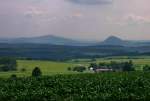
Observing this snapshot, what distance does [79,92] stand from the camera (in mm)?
Answer: 50719

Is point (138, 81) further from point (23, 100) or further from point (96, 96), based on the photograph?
point (23, 100)

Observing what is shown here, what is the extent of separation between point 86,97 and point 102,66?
110183mm

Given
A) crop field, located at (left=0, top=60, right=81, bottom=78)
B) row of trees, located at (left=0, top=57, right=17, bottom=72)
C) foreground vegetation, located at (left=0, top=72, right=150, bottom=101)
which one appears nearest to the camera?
foreground vegetation, located at (left=0, top=72, right=150, bottom=101)

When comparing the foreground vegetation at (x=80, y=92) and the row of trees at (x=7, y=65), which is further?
the row of trees at (x=7, y=65)

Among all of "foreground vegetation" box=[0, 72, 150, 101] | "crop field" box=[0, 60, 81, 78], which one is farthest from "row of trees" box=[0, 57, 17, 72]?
"foreground vegetation" box=[0, 72, 150, 101]

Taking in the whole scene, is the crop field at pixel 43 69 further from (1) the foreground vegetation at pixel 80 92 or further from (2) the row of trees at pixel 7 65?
(1) the foreground vegetation at pixel 80 92

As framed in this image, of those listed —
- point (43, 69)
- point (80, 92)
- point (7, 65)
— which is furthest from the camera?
point (7, 65)

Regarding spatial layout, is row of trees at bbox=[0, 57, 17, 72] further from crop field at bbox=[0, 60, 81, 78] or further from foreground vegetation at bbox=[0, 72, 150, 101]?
foreground vegetation at bbox=[0, 72, 150, 101]

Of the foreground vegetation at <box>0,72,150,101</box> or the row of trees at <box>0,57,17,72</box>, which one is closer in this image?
the foreground vegetation at <box>0,72,150,101</box>

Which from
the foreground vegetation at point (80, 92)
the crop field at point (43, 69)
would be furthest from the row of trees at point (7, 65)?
the foreground vegetation at point (80, 92)

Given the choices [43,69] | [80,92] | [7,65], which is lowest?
[43,69]

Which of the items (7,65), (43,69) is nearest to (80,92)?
(43,69)

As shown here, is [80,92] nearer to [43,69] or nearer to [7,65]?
[43,69]

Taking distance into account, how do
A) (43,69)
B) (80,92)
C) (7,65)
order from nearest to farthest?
(80,92) → (43,69) → (7,65)
